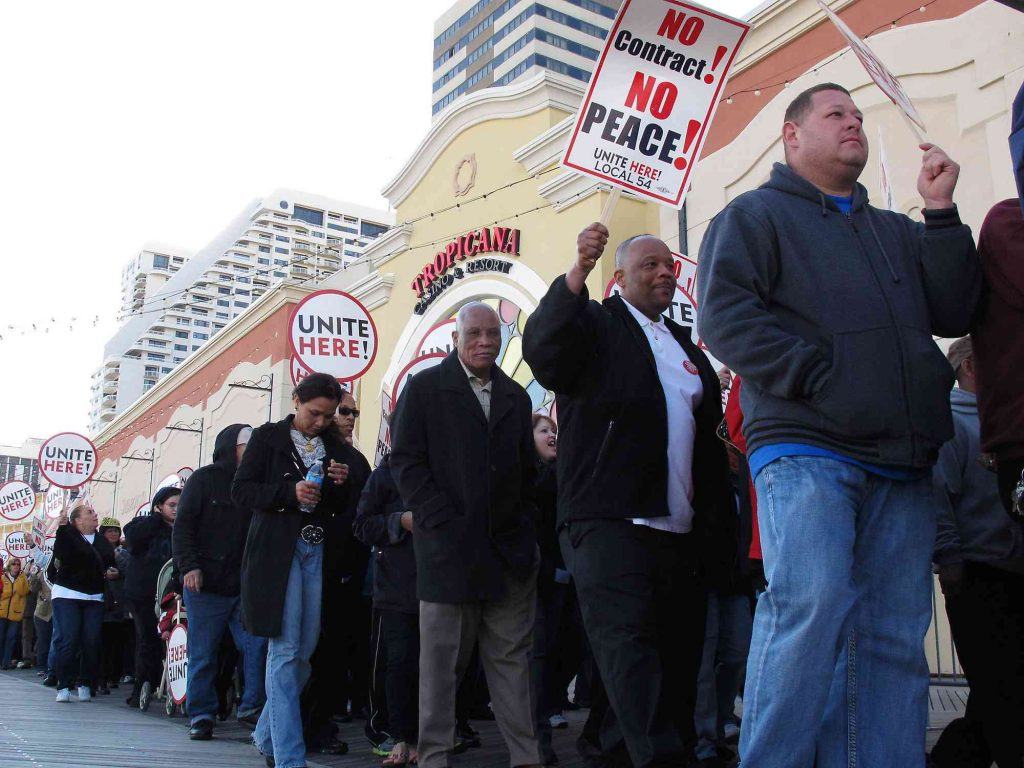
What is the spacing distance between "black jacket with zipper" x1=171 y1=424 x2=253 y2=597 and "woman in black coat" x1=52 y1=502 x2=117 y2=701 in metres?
3.33

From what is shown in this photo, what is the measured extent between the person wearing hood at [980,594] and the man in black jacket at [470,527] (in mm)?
1774

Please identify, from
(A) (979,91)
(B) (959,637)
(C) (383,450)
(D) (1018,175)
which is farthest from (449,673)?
(A) (979,91)

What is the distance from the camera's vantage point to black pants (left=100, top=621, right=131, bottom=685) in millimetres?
11602

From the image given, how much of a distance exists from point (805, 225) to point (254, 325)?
79.1ft

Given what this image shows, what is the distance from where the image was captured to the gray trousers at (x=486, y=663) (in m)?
4.42

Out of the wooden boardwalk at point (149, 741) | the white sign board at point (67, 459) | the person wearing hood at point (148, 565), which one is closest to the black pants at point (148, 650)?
the person wearing hood at point (148, 565)

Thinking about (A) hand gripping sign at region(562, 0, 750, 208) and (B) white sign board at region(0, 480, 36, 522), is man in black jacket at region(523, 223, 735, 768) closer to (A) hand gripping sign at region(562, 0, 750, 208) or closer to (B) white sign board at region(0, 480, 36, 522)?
(A) hand gripping sign at region(562, 0, 750, 208)

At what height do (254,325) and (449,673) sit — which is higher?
(254,325)

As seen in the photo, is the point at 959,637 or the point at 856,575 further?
the point at 959,637

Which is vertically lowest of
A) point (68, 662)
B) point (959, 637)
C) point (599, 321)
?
point (68, 662)

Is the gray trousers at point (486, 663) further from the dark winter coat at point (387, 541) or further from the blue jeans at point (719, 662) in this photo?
the blue jeans at point (719, 662)

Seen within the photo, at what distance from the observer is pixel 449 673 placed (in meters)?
4.51

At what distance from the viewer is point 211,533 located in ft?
23.9

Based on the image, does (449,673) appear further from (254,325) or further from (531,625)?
(254,325)
